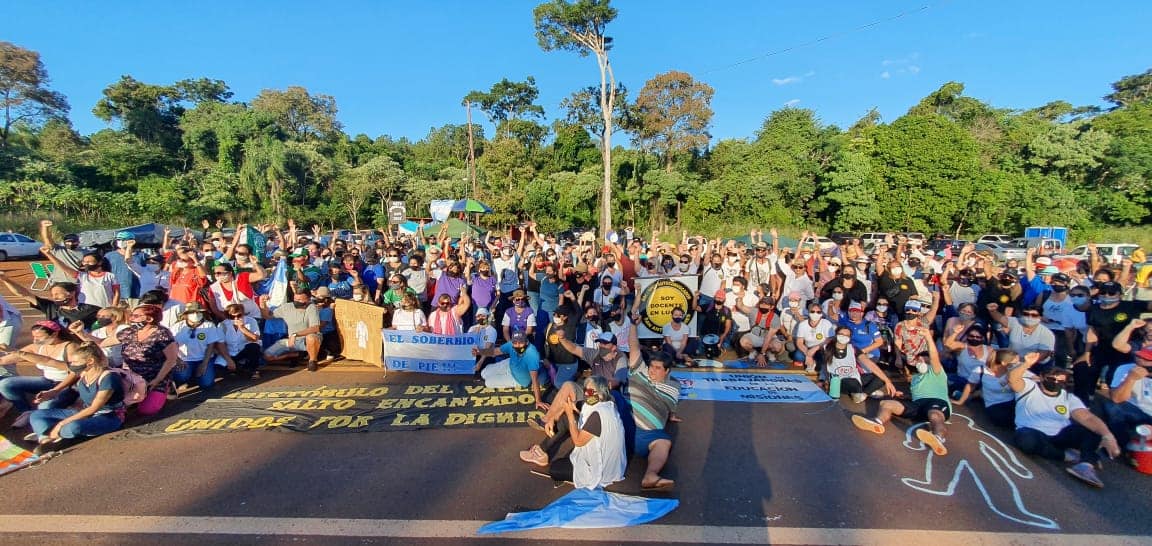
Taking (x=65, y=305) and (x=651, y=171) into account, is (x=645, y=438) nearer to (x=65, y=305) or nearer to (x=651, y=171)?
(x=65, y=305)

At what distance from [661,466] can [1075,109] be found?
6824 cm

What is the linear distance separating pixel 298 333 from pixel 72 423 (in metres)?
2.81

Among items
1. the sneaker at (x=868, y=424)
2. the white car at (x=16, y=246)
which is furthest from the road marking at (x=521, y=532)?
the white car at (x=16, y=246)

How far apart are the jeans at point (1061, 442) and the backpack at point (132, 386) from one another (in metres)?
9.11

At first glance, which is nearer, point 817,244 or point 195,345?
point 195,345

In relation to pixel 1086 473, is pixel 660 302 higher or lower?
higher

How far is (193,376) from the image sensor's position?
682 cm

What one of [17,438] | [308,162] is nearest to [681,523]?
[17,438]

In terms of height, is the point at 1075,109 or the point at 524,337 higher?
the point at 1075,109

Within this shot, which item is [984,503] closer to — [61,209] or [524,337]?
[524,337]

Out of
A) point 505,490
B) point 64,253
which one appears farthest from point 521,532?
point 64,253

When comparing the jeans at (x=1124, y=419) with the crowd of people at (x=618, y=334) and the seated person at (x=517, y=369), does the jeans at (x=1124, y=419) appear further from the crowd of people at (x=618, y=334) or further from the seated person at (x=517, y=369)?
the seated person at (x=517, y=369)

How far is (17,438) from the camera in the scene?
5.32 m

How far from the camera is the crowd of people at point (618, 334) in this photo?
16.9 feet
